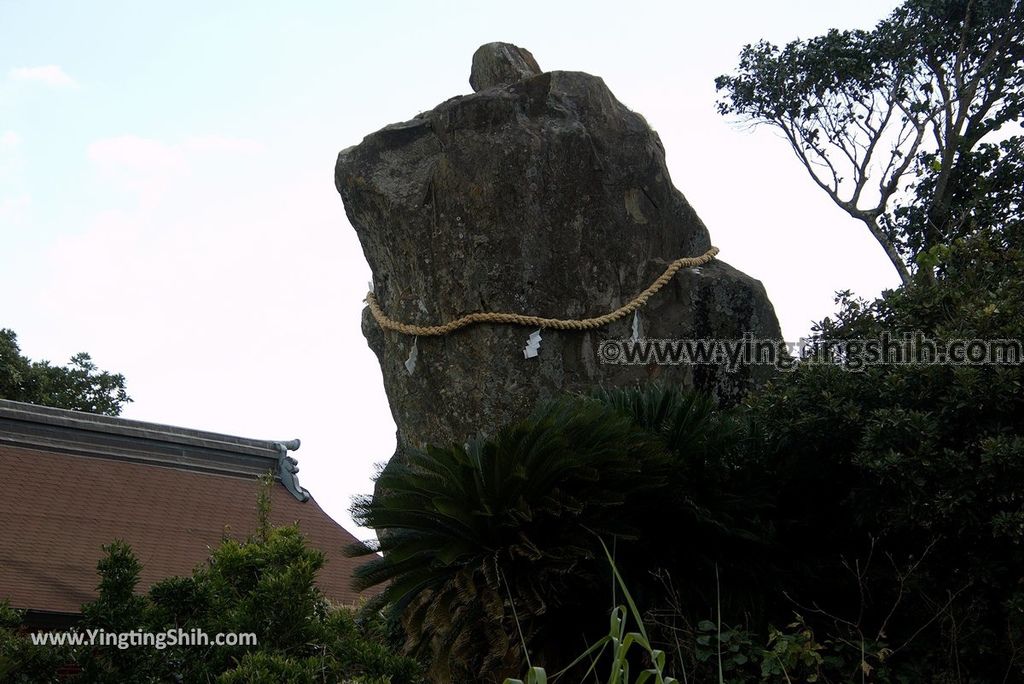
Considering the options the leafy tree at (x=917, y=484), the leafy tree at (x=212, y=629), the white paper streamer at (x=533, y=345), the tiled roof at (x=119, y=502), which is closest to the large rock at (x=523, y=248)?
the white paper streamer at (x=533, y=345)

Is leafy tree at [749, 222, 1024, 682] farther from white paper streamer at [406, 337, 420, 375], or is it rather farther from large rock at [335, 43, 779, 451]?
white paper streamer at [406, 337, 420, 375]

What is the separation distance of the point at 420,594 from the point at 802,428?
192 centimetres

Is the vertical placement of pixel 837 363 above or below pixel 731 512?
above

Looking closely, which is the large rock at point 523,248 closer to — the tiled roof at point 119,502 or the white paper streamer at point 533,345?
the white paper streamer at point 533,345

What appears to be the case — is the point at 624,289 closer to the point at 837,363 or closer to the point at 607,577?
the point at 837,363

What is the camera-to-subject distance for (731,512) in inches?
226

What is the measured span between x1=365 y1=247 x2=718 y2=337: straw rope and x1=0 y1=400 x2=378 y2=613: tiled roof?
4249 millimetres

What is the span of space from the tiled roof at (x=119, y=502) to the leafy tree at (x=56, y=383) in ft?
10.0

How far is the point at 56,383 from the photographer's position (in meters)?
16.9

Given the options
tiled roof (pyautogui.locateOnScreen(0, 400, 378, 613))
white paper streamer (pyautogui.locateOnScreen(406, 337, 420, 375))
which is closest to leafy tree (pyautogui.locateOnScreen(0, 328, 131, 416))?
tiled roof (pyautogui.locateOnScreen(0, 400, 378, 613))

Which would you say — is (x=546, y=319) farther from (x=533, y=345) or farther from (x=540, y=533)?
(x=540, y=533)

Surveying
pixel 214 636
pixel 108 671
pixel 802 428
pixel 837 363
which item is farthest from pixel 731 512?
pixel 108 671

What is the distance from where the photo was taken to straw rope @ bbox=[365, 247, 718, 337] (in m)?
6.68

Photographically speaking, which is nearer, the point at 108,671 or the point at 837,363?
the point at 108,671
